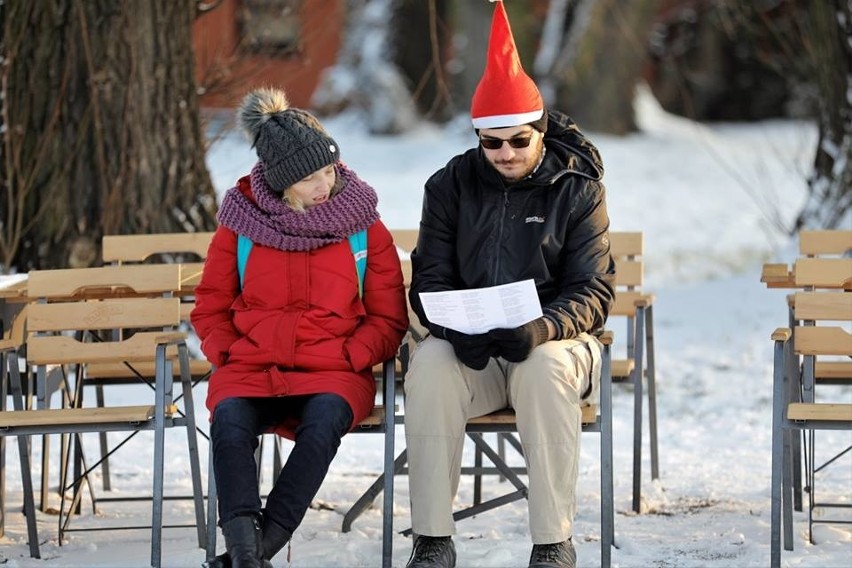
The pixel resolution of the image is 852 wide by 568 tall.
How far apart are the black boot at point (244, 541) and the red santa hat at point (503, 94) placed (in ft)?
5.53

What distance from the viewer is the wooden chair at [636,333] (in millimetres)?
6285

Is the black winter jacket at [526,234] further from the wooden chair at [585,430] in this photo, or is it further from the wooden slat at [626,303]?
the wooden slat at [626,303]

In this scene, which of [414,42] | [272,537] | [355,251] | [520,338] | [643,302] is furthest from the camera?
[414,42]

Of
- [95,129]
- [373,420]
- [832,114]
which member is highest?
[832,114]

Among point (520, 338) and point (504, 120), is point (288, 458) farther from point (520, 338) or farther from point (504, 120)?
point (504, 120)

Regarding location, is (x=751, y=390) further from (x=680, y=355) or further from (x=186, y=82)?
(x=186, y=82)

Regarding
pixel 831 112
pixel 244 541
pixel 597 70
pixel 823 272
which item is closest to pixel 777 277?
pixel 823 272

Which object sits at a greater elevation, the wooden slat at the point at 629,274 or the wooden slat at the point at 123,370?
the wooden slat at the point at 629,274

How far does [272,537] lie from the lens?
4996 millimetres

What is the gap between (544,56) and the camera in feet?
65.0

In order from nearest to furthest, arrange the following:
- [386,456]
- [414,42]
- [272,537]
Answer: [272,537] → [386,456] → [414,42]

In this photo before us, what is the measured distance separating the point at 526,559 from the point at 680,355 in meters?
4.91

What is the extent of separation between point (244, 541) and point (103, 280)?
1641 mm

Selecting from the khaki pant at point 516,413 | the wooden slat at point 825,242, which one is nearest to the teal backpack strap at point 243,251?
the khaki pant at point 516,413
